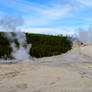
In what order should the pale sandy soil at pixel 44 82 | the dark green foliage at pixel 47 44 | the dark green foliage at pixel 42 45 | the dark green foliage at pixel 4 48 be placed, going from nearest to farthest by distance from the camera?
the pale sandy soil at pixel 44 82 → the dark green foliage at pixel 4 48 → the dark green foliage at pixel 42 45 → the dark green foliage at pixel 47 44

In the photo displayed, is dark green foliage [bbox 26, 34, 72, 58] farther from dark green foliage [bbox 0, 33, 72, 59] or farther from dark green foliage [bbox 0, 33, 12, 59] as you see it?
dark green foliage [bbox 0, 33, 12, 59]

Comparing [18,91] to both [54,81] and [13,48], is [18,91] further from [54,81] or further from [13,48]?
[13,48]

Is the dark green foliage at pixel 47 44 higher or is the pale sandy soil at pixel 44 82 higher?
the dark green foliage at pixel 47 44

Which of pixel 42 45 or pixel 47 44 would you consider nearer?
pixel 42 45

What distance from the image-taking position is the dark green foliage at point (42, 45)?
12286 mm

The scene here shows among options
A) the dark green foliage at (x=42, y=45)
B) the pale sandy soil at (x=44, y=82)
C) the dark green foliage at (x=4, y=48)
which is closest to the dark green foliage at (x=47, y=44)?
the dark green foliage at (x=42, y=45)

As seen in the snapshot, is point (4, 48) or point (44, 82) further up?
point (4, 48)

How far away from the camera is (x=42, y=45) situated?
1398cm

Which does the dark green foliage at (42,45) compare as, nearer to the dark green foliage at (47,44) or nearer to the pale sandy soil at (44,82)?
the dark green foliage at (47,44)

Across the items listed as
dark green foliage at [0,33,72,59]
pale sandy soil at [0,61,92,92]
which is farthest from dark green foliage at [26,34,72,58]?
pale sandy soil at [0,61,92,92]

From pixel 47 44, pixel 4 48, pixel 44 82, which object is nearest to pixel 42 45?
pixel 47 44

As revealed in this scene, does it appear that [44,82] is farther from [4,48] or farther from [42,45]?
[42,45]

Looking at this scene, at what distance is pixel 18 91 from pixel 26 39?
10366mm

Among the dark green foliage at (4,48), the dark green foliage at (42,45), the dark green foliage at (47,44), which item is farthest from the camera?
the dark green foliage at (47,44)
